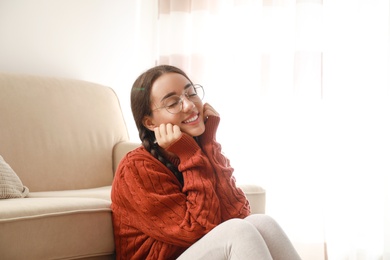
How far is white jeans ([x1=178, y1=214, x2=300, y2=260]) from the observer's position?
4.27 ft

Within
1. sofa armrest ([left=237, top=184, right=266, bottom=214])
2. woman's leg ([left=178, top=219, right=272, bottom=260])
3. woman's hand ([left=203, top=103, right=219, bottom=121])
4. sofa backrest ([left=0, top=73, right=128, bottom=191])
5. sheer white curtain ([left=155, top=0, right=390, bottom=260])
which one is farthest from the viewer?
sheer white curtain ([left=155, top=0, right=390, bottom=260])

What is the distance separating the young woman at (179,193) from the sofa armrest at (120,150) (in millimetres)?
885

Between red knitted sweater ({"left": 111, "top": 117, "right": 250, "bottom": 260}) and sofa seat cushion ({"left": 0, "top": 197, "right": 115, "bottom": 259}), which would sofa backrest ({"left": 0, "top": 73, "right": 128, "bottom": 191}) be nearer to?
sofa seat cushion ({"left": 0, "top": 197, "right": 115, "bottom": 259})

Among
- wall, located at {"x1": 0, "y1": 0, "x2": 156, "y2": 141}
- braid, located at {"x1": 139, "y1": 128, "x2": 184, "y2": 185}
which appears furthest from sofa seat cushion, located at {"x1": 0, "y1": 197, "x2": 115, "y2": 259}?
wall, located at {"x1": 0, "y1": 0, "x2": 156, "y2": 141}

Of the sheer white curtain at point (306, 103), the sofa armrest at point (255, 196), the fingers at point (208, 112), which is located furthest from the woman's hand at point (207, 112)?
the sheer white curtain at point (306, 103)

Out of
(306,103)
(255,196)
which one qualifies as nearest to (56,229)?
(255,196)

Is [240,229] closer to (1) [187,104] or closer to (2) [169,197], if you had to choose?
(2) [169,197]

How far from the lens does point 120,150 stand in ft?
8.68

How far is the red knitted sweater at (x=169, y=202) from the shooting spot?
1466 mm

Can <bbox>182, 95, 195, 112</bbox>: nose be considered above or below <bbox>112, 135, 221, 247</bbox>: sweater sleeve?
above

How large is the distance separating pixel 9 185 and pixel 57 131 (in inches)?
24.2

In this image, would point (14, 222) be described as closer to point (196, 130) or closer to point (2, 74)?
point (196, 130)

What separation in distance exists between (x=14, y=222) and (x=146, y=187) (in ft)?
1.18

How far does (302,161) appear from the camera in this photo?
2916mm
